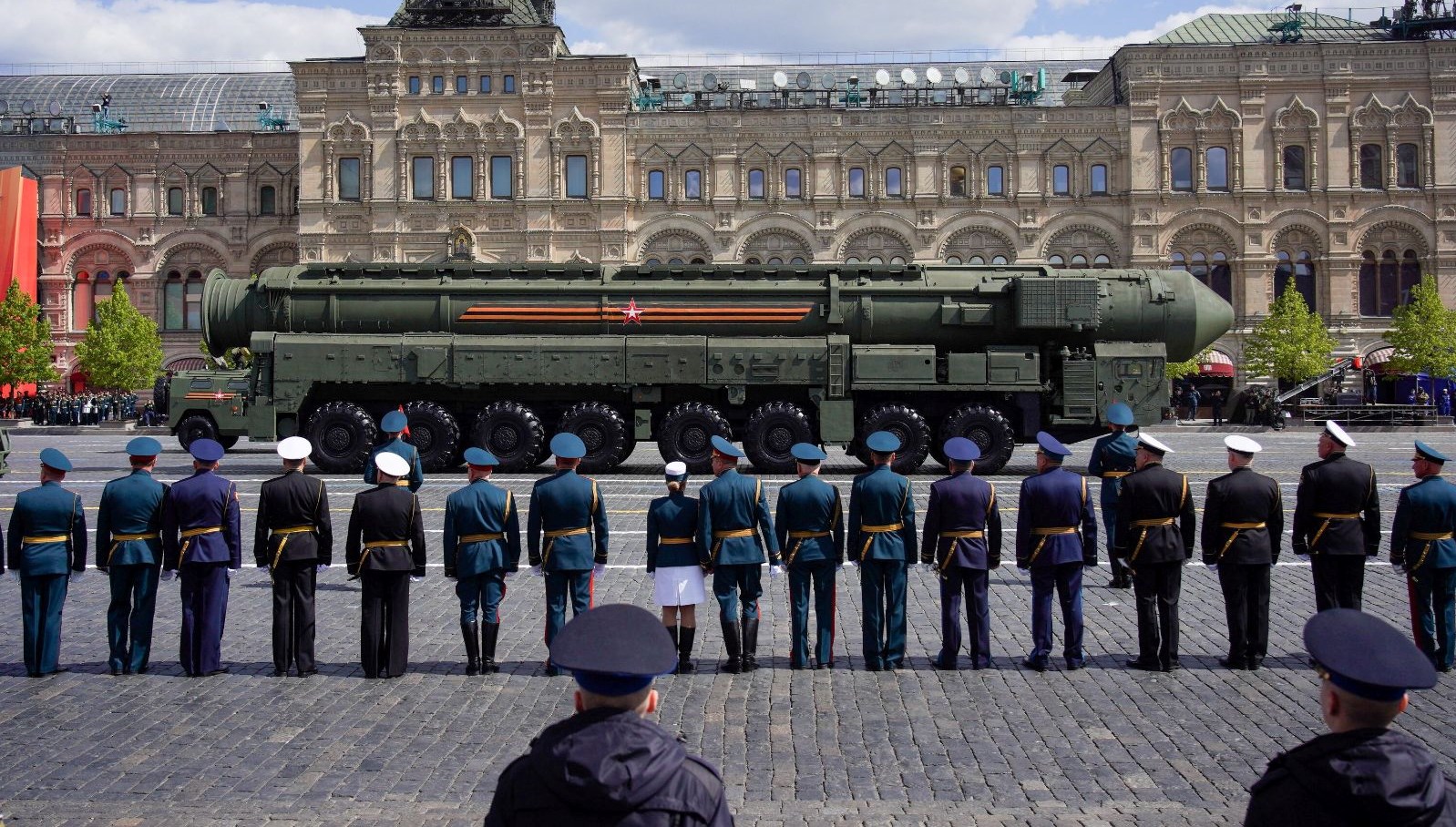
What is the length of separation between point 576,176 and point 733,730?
4504cm

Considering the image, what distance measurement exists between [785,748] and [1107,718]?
2.08 m

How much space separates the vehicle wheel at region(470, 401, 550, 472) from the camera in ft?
80.5

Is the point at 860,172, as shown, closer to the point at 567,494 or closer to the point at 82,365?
the point at 82,365

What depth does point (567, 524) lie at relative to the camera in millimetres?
9453

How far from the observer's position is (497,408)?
80.8 ft

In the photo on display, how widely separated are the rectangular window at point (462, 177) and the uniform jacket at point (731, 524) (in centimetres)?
4381

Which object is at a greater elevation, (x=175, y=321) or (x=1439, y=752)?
(x=175, y=321)

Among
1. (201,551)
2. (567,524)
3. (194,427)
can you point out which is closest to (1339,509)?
(567,524)

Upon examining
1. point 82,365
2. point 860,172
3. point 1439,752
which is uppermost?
point 860,172

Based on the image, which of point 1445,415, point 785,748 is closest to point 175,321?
point 1445,415

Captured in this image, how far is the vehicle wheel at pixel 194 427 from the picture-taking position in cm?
2611

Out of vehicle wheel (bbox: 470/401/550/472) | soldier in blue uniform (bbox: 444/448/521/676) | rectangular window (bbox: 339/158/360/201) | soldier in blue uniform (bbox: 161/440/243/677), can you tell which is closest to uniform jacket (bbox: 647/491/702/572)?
soldier in blue uniform (bbox: 444/448/521/676)

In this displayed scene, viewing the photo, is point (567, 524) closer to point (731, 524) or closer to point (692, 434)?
point (731, 524)

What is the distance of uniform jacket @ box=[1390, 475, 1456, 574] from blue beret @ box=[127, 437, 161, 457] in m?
8.90
